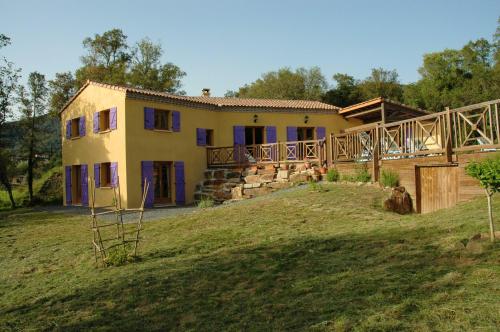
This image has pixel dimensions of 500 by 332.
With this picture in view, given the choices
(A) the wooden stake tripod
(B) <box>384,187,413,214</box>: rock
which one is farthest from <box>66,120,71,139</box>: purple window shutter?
(B) <box>384,187,413,214</box>: rock

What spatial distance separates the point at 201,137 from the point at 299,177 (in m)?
6.12

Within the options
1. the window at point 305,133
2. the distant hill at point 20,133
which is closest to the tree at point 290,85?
the window at point 305,133

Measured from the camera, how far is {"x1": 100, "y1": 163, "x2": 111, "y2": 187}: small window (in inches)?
729

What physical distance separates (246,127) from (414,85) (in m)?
25.5

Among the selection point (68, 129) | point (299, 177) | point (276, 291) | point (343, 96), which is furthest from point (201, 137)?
point (343, 96)

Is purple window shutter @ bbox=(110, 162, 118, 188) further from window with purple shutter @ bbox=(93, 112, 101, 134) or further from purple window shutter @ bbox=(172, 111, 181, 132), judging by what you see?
purple window shutter @ bbox=(172, 111, 181, 132)

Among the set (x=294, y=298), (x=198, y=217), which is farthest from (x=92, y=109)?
(x=294, y=298)

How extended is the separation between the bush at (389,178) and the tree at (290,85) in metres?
26.9

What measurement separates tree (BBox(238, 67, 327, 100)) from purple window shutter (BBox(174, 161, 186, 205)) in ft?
70.9

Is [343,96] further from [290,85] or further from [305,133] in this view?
[305,133]

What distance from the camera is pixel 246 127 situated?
2217 centimetres

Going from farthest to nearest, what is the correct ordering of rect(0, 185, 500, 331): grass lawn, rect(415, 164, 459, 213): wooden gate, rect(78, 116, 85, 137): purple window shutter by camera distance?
rect(78, 116, 85, 137): purple window shutter < rect(415, 164, 459, 213): wooden gate < rect(0, 185, 500, 331): grass lawn

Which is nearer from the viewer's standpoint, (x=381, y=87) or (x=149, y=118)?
(x=149, y=118)

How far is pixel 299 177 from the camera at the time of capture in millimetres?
15477
